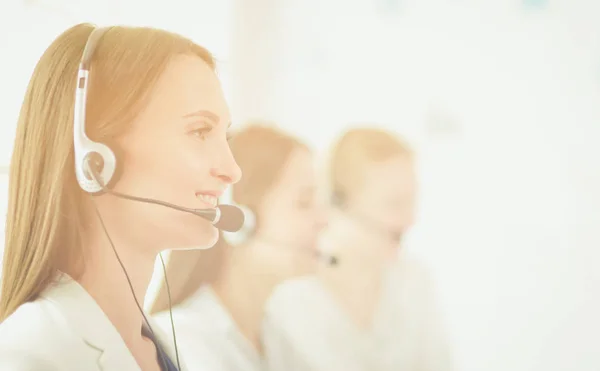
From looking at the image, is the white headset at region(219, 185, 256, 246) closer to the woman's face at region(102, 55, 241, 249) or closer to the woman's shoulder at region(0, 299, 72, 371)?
the woman's face at region(102, 55, 241, 249)

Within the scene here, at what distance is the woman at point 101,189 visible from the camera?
83 cm

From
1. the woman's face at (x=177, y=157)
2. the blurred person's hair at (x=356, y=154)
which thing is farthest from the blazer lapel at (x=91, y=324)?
the blurred person's hair at (x=356, y=154)

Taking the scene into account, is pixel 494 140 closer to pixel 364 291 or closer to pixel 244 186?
pixel 364 291

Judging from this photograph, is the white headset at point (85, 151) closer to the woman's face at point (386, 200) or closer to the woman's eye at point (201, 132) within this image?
the woman's eye at point (201, 132)

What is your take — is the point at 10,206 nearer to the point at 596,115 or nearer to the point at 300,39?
the point at 300,39

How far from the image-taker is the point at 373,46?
1103mm

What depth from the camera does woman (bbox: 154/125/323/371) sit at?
1.08 metres

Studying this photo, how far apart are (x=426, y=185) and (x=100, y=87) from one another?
0.57 metres

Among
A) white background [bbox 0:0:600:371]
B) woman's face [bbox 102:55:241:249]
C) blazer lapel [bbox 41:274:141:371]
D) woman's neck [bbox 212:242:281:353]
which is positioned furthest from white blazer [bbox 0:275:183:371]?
white background [bbox 0:0:600:371]

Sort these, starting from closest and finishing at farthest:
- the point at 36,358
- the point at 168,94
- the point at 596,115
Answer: the point at 36,358 → the point at 168,94 → the point at 596,115

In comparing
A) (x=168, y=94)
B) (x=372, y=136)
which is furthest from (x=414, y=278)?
(x=168, y=94)

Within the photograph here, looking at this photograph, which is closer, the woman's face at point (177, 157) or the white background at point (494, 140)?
the woman's face at point (177, 157)

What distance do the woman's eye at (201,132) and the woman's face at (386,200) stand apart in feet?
0.99

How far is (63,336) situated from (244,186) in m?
0.42
